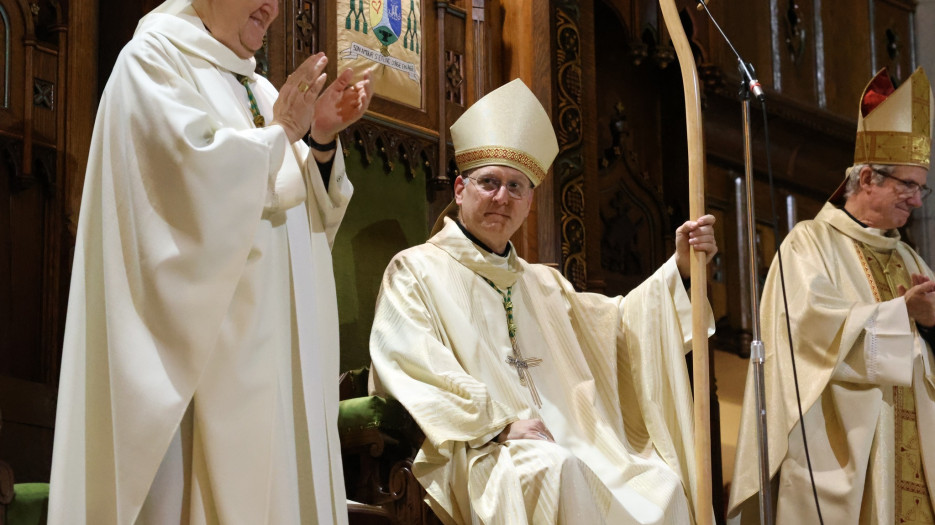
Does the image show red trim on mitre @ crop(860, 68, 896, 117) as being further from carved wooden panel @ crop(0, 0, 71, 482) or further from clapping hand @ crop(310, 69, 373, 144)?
carved wooden panel @ crop(0, 0, 71, 482)

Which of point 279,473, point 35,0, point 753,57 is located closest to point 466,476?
point 279,473

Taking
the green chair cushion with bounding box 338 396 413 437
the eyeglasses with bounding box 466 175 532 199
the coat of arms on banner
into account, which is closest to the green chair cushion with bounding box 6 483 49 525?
the green chair cushion with bounding box 338 396 413 437

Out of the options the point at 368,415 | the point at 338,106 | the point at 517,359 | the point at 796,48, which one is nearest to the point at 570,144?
the point at 517,359

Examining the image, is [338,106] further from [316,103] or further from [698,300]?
[698,300]

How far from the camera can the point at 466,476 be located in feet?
14.2

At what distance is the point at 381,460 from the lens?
4535 mm

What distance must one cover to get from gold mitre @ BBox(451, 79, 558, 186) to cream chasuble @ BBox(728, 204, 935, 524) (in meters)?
1.24

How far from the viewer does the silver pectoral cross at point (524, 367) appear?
4916 mm

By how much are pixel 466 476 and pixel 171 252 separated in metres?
1.30

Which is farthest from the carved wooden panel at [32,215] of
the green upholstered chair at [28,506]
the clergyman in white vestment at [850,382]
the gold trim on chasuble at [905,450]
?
the gold trim on chasuble at [905,450]

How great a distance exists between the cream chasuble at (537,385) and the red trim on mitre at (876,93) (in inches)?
63.3

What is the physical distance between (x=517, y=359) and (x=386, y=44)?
1.55 m

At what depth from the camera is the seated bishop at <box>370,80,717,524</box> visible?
14.1ft

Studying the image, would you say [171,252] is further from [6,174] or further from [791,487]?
[791,487]
